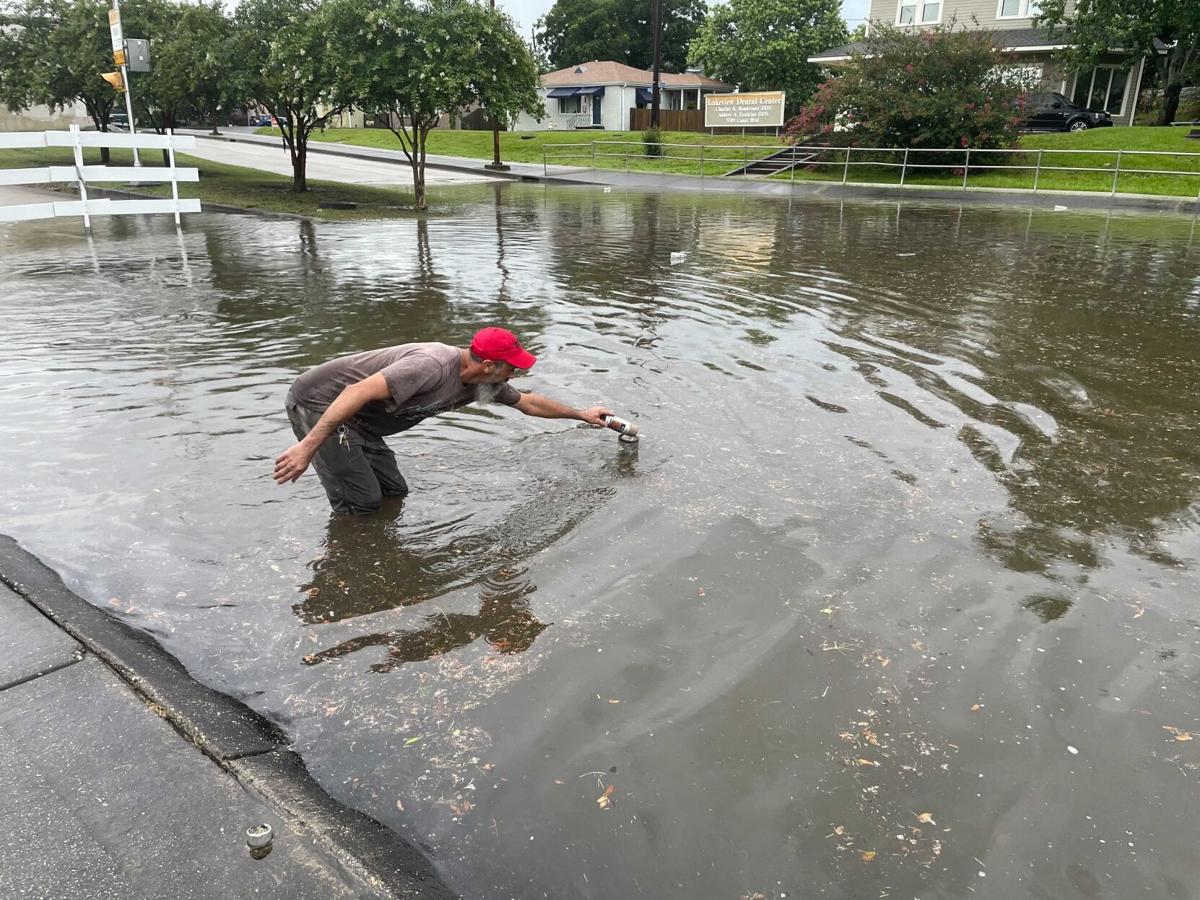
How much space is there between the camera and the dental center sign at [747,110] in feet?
113


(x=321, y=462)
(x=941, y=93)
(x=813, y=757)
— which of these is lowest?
(x=813, y=757)

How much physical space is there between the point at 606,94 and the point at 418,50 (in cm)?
4155

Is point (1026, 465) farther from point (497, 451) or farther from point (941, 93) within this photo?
point (941, 93)

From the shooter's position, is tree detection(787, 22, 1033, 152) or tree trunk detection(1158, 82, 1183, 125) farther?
tree trunk detection(1158, 82, 1183, 125)

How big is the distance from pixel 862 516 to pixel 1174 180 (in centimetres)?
2674

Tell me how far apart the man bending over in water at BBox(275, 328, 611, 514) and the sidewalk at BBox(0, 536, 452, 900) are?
1201 mm

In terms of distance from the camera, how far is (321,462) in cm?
487

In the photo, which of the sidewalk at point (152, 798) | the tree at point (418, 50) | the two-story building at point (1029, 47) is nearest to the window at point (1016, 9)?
the two-story building at point (1029, 47)

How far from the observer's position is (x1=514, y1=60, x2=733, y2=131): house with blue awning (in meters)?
57.6

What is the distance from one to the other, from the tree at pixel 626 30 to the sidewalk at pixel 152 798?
7480 cm

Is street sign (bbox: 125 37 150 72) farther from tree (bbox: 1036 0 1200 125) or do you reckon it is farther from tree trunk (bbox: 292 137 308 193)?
tree (bbox: 1036 0 1200 125)

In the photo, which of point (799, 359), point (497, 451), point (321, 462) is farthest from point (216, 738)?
point (799, 359)

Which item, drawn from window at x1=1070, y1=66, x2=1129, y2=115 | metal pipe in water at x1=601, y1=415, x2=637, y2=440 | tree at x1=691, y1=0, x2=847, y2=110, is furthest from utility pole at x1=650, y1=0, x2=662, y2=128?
metal pipe in water at x1=601, y1=415, x2=637, y2=440

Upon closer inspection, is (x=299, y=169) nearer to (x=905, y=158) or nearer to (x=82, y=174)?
(x=82, y=174)
